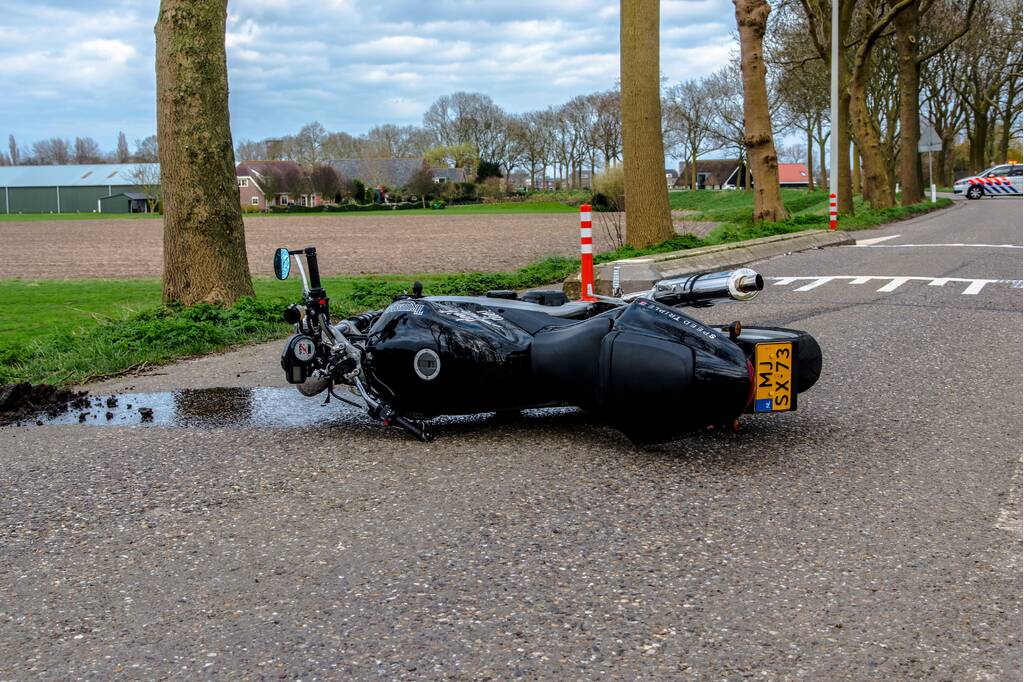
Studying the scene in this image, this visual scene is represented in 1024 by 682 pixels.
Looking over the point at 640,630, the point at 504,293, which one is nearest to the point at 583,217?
the point at 504,293

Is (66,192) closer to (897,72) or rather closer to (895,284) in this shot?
(897,72)

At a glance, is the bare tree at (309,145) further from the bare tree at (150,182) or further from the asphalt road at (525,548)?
the asphalt road at (525,548)

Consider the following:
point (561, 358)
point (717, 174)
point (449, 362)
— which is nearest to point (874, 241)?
point (561, 358)

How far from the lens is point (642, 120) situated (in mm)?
17688

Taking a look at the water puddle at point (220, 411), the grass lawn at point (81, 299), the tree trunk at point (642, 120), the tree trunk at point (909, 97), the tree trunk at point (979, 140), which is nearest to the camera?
the water puddle at point (220, 411)

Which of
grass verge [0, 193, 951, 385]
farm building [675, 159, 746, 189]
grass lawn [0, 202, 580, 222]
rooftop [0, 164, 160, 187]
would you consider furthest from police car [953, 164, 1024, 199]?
rooftop [0, 164, 160, 187]

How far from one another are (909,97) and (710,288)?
126ft

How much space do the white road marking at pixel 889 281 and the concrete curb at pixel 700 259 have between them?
1.32 m

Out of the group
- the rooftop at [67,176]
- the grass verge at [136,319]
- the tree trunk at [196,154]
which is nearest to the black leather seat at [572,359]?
the grass verge at [136,319]

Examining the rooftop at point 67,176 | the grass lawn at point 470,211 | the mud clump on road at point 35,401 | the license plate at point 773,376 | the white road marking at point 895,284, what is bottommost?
the mud clump on road at point 35,401

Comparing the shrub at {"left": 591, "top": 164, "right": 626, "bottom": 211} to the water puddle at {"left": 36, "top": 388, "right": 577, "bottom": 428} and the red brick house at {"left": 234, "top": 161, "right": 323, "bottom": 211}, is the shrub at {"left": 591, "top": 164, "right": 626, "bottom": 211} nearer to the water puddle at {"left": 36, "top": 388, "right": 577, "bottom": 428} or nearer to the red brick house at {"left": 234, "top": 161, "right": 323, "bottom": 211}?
the water puddle at {"left": 36, "top": 388, "right": 577, "bottom": 428}

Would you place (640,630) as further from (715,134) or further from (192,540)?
(715,134)

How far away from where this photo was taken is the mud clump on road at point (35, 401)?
22.2 feet

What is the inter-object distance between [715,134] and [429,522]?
264 ft
